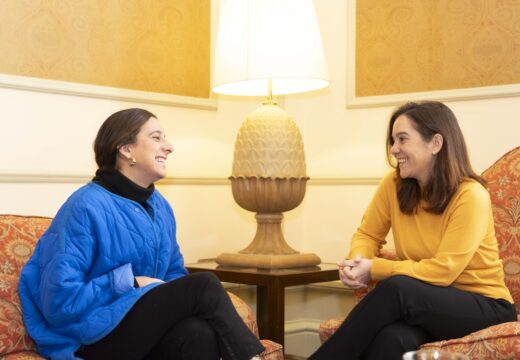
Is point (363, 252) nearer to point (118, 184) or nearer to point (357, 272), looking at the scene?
point (357, 272)

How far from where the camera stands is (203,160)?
3.56 metres

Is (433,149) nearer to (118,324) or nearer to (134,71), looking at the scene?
(118,324)

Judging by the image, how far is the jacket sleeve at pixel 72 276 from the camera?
2102 mm

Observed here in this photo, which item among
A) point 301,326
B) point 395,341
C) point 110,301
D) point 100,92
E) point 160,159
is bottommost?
point 301,326

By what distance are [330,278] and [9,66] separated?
4.91 ft

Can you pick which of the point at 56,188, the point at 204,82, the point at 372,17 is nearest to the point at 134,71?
the point at 204,82

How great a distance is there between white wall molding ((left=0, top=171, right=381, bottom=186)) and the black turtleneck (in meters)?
0.59

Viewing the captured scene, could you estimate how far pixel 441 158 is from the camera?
2.49m

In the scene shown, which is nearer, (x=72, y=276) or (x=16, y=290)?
(x=72, y=276)

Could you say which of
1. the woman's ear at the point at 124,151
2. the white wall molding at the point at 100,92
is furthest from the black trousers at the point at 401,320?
the white wall molding at the point at 100,92

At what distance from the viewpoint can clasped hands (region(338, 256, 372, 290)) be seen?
2.49m

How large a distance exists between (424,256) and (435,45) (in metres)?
1.21

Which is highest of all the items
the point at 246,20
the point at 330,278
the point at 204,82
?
the point at 246,20

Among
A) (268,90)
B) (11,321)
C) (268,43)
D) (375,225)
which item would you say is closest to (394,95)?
(268,90)
